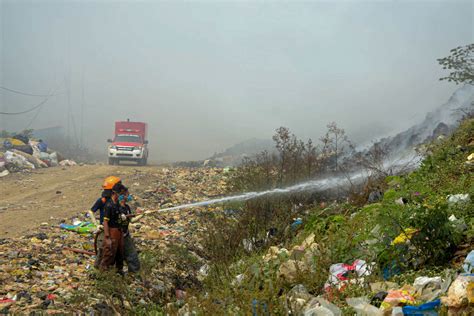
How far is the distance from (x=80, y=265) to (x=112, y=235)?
4.25 ft

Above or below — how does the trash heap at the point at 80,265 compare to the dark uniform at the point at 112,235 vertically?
below

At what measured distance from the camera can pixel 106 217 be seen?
5.89m

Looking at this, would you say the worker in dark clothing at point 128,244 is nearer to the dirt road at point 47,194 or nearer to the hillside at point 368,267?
the hillside at point 368,267

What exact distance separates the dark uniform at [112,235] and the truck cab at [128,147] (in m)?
14.1

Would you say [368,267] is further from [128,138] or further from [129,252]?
[128,138]

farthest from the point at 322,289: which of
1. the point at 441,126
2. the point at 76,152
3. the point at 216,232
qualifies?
the point at 76,152

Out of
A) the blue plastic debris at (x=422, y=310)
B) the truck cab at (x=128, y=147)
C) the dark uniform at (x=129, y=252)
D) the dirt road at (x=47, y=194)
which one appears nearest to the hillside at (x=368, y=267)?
the blue plastic debris at (x=422, y=310)

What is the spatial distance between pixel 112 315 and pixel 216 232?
2267 millimetres

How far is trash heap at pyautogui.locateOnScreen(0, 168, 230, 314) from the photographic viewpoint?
17.4ft

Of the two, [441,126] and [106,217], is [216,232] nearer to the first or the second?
[106,217]

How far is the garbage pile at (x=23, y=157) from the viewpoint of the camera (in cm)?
1594

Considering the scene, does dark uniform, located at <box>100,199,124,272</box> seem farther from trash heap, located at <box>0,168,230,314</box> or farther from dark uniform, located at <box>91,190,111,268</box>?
trash heap, located at <box>0,168,230,314</box>

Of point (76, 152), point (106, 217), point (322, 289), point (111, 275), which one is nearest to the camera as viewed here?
point (322, 289)

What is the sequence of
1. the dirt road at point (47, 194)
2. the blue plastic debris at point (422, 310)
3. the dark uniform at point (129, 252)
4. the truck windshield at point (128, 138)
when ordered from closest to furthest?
the blue plastic debris at point (422, 310), the dark uniform at point (129, 252), the dirt road at point (47, 194), the truck windshield at point (128, 138)
